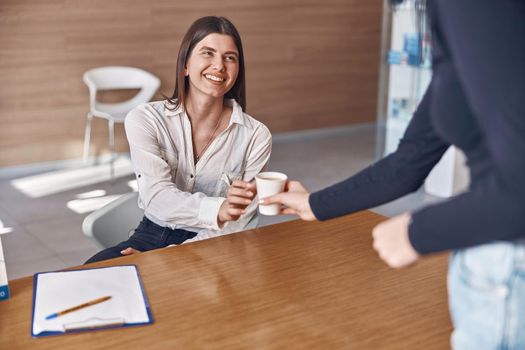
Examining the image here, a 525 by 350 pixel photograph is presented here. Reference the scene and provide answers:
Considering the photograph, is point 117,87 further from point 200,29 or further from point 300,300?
point 300,300

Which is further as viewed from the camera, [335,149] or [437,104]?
[335,149]

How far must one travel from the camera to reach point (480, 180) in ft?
2.88

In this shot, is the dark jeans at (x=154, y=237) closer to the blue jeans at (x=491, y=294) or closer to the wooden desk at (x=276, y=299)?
the wooden desk at (x=276, y=299)

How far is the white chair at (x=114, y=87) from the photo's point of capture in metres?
5.36

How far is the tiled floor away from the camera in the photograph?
3881 millimetres

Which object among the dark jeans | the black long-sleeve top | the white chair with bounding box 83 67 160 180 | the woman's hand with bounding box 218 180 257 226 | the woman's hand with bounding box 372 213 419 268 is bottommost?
the white chair with bounding box 83 67 160 180

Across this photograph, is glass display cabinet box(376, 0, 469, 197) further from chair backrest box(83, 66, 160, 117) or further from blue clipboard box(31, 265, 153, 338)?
blue clipboard box(31, 265, 153, 338)

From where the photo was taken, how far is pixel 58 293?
145 centimetres

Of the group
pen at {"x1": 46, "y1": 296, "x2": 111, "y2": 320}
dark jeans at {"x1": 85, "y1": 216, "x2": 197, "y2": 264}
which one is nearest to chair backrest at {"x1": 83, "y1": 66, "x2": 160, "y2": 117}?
dark jeans at {"x1": 85, "y1": 216, "x2": 197, "y2": 264}

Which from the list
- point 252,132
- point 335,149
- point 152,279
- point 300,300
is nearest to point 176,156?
point 252,132

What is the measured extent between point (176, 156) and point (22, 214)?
8.66 feet

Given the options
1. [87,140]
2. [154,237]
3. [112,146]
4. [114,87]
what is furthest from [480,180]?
[87,140]

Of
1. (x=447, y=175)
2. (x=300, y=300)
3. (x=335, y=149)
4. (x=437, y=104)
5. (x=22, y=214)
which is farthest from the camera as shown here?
(x=335, y=149)

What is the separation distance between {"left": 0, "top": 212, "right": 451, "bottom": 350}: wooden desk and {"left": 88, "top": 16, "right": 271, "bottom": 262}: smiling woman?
45cm
